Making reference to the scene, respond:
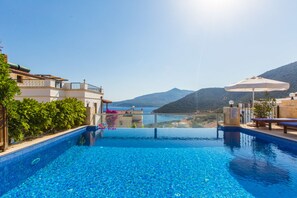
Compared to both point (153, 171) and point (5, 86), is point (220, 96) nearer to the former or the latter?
point (153, 171)

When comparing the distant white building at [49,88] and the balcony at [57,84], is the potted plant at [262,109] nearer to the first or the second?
the distant white building at [49,88]

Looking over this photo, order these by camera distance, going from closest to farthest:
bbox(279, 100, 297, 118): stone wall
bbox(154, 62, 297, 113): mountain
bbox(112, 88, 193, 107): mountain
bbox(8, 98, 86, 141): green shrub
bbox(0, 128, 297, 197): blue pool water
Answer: bbox(0, 128, 297, 197): blue pool water → bbox(8, 98, 86, 141): green shrub → bbox(279, 100, 297, 118): stone wall → bbox(154, 62, 297, 113): mountain → bbox(112, 88, 193, 107): mountain

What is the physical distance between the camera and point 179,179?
4.38 metres

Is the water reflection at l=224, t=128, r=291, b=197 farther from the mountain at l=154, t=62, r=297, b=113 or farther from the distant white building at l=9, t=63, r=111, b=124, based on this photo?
the mountain at l=154, t=62, r=297, b=113

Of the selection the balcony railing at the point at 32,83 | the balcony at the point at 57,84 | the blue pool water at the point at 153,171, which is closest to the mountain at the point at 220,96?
the balcony at the point at 57,84

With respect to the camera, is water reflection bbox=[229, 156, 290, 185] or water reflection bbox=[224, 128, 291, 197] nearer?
water reflection bbox=[224, 128, 291, 197]

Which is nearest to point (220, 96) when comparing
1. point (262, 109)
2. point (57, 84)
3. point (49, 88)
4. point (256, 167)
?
point (262, 109)

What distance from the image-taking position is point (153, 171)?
193 inches

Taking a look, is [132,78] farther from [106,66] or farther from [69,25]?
[69,25]

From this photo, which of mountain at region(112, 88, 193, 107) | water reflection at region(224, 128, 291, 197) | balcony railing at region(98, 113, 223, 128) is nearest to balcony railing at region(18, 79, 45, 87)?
balcony railing at region(98, 113, 223, 128)

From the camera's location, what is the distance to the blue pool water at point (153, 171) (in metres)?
3.76

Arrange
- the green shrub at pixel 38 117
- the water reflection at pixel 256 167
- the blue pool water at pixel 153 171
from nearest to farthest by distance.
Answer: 1. the blue pool water at pixel 153 171
2. the water reflection at pixel 256 167
3. the green shrub at pixel 38 117

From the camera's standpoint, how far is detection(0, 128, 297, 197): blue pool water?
12.3ft

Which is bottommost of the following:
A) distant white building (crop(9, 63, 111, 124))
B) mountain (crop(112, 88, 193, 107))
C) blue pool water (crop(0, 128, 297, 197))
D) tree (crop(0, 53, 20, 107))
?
blue pool water (crop(0, 128, 297, 197))
